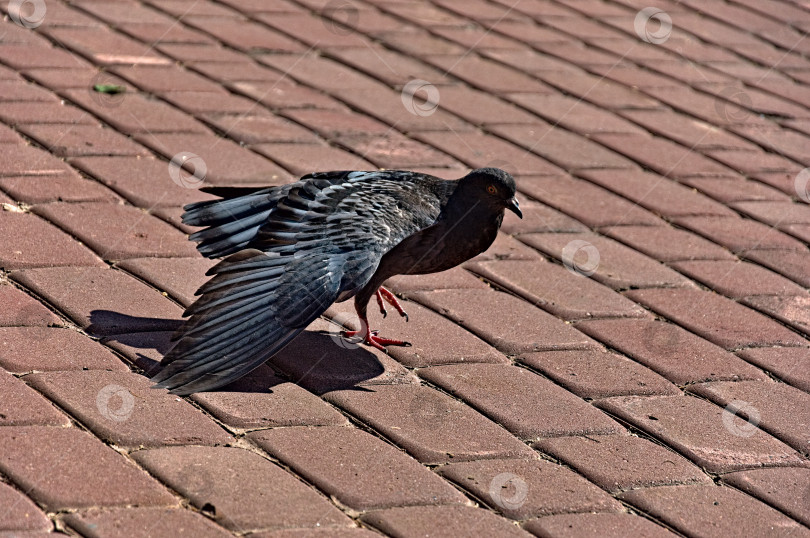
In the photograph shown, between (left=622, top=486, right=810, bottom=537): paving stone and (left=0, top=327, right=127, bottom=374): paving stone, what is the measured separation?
4.86 feet

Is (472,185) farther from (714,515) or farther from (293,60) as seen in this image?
(293,60)

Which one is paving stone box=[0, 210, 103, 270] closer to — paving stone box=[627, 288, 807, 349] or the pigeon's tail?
the pigeon's tail

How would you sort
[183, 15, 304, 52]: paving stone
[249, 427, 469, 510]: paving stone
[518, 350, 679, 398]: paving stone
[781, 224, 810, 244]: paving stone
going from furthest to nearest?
[183, 15, 304, 52]: paving stone
[781, 224, 810, 244]: paving stone
[518, 350, 679, 398]: paving stone
[249, 427, 469, 510]: paving stone

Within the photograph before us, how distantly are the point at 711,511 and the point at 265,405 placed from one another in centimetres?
122

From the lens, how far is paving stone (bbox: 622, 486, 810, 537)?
2537 mm

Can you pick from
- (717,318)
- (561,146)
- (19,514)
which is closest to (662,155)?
(561,146)

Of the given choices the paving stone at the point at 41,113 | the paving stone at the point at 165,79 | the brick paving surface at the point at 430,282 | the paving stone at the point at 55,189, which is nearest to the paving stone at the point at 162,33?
the brick paving surface at the point at 430,282

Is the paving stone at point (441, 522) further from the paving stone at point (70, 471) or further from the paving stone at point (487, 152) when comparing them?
the paving stone at point (487, 152)

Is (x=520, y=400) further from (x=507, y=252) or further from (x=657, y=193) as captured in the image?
(x=657, y=193)

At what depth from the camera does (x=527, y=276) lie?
3.70 metres

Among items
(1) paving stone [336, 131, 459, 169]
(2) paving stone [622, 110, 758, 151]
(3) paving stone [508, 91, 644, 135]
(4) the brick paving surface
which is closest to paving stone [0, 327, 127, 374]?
(4) the brick paving surface

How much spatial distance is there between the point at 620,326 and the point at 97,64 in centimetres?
279

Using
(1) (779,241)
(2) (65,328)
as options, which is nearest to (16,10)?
(2) (65,328)

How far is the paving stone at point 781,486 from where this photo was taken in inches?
105
